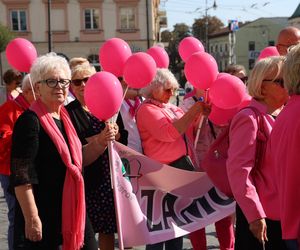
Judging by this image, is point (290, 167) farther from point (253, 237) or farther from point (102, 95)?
point (102, 95)

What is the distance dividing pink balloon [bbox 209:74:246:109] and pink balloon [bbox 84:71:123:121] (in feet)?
2.73

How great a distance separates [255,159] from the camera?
2793 millimetres

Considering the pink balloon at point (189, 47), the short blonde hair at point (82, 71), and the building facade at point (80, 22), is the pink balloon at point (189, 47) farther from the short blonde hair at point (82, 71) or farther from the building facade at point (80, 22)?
the building facade at point (80, 22)

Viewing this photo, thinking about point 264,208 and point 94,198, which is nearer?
point 264,208

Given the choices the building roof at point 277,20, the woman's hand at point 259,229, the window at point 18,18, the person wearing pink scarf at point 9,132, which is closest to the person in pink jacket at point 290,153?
the woman's hand at point 259,229

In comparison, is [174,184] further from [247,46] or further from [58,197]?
[247,46]

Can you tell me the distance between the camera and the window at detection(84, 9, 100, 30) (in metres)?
38.2

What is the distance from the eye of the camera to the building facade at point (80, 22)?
3788 centimetres

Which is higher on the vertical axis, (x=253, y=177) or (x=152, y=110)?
(x=152, y=110)

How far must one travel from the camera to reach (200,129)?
4.31 metres

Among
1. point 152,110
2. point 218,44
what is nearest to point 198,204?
point 152,110

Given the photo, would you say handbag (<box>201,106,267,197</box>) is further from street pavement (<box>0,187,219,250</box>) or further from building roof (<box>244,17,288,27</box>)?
building roof (<box>244,17,288,27</box>)

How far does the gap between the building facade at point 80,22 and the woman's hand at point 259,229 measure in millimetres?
35567

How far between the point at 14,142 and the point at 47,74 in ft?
1.51
